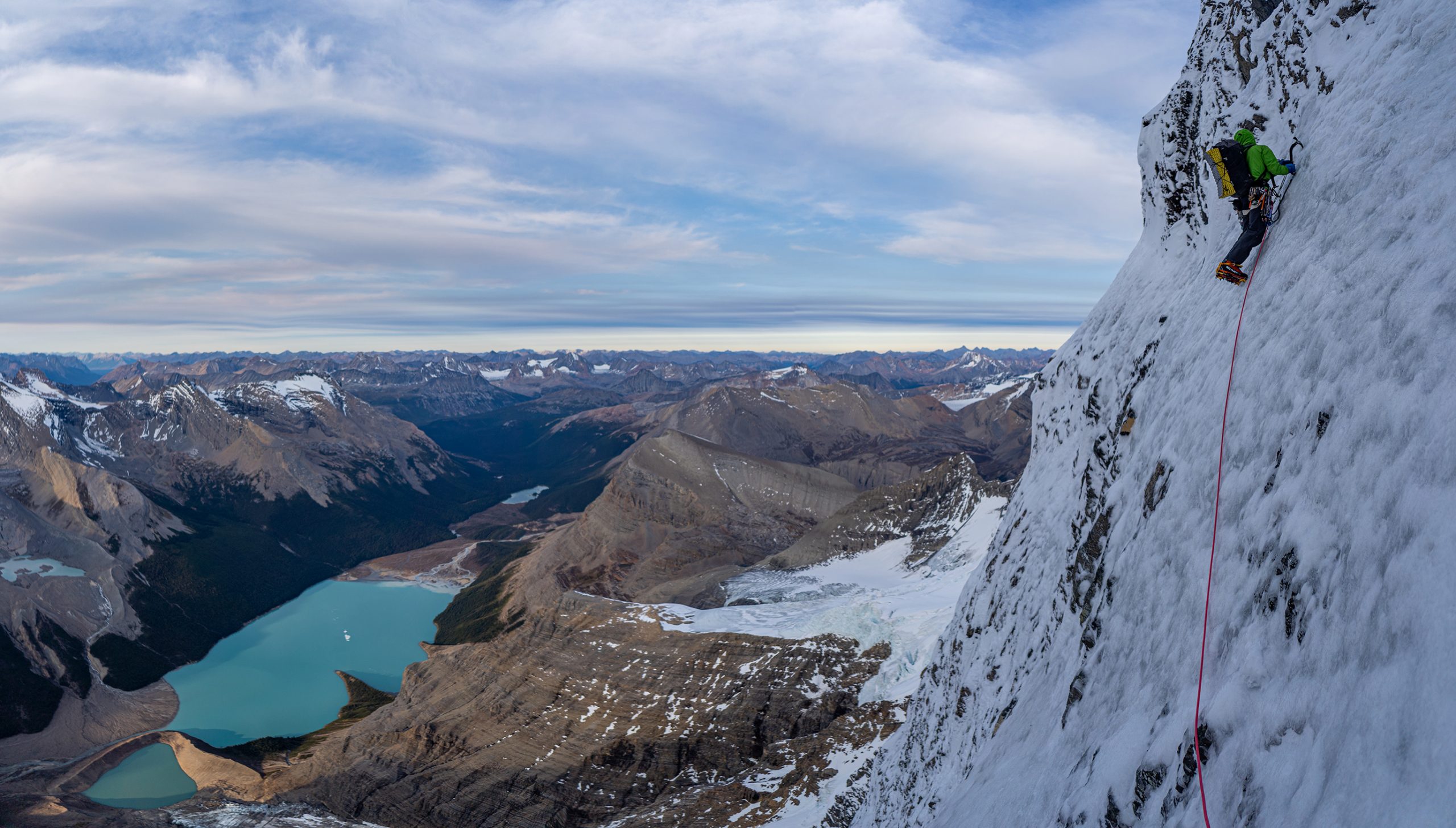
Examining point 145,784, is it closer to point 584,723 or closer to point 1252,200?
point 584,723

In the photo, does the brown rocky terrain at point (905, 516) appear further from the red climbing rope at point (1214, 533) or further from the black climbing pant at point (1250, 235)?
the red climbing rope at point (1214, 533)

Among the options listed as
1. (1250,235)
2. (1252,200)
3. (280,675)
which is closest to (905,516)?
(1250,235)

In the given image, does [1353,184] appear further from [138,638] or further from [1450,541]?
[138,638]

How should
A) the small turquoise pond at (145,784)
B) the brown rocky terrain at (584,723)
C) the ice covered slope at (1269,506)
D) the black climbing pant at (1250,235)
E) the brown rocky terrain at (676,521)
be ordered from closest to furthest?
the ice covered slope at (1269,506) → the black climbing pant at (1250,235) → the brown rocky terrain at (584,723) → the small turquoise pond at (145,784) → the brown rocky terrain at (676,521)

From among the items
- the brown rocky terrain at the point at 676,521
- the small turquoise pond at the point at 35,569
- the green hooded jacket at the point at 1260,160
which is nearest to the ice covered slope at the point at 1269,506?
the green hooded jacket at the point at 1260,160

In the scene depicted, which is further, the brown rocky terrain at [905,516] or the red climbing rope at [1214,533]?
the brown rocky terrain at [905,516]

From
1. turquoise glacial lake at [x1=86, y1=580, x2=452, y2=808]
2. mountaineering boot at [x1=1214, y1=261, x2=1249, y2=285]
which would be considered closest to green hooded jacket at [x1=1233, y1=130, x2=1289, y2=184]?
mountaineering boot at [x1=1214, y1=261, x2=1249, y2=285]

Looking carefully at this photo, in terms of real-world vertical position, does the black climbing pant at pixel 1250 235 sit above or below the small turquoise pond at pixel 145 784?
above
